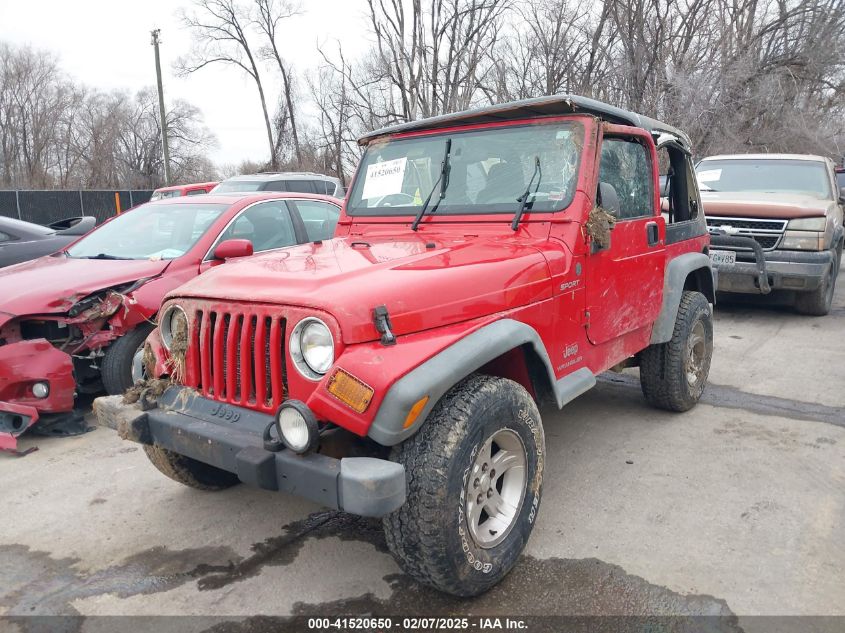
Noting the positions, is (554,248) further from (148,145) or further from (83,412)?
(148,145)

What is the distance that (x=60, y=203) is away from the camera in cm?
2673

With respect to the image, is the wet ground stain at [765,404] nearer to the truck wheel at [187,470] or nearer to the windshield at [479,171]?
the windshield at [479,171]

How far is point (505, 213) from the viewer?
3.55 m

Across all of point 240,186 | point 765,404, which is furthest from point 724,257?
point 240,186

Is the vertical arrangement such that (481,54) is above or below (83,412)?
above

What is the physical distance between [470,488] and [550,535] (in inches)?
32.9

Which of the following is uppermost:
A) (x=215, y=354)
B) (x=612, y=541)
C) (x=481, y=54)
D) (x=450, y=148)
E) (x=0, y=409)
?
(x=481, y=54)

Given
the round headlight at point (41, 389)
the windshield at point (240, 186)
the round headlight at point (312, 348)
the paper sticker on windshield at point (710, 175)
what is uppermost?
the windshield at point (240, 186)

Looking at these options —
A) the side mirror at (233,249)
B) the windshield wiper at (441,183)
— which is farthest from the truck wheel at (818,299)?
the side mirror at (233,249)

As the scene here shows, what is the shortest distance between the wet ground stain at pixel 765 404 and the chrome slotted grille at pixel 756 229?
9.82 feet

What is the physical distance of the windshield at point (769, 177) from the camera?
334 inches

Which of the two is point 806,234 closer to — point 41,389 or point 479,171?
point 479,171

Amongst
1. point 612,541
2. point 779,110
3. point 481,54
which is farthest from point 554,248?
point 779,110

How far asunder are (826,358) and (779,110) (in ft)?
52.0
